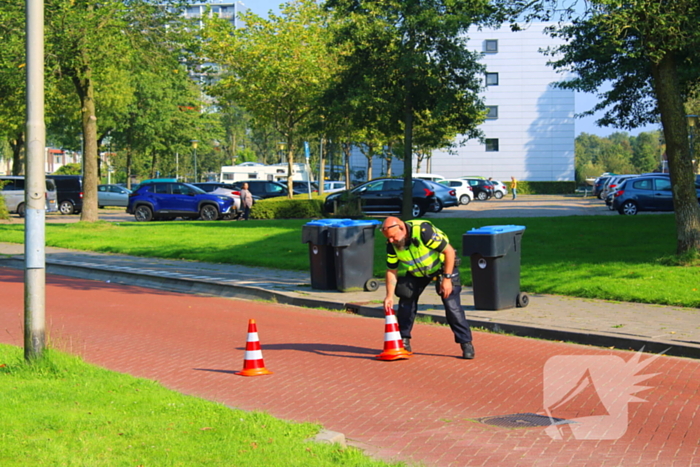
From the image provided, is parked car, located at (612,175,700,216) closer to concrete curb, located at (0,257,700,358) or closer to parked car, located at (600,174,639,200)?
parked car, located at (600,174,639,200)

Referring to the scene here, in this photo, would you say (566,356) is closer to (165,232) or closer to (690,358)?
(690,358)

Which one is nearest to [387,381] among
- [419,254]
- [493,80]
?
[419,254]

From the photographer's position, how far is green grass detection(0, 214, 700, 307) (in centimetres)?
1208

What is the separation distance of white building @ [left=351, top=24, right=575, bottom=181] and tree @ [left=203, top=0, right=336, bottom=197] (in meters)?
32.0

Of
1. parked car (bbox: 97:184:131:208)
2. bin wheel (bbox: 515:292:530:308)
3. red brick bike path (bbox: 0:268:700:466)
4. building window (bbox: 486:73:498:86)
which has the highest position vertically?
building window (bbox: 486:73:498:86)

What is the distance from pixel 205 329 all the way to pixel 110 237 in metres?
14.0

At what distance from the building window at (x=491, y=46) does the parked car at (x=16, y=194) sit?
4311 cm

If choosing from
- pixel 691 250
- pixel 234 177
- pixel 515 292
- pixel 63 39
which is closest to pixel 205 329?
pixel 515 292

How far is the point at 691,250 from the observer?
13.2 m

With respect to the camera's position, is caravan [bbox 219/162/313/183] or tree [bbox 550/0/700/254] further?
caravan [bbox 219/162/313/183]

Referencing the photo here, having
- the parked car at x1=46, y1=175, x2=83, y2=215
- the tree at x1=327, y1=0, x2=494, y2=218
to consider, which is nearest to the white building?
the parked car at x1=46, y1=175, x2=83, y2=215

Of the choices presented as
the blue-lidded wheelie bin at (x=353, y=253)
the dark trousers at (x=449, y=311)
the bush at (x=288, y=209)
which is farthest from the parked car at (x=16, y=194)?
the dark trousers at (x=449, y=311)

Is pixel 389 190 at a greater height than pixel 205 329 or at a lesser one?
greater
